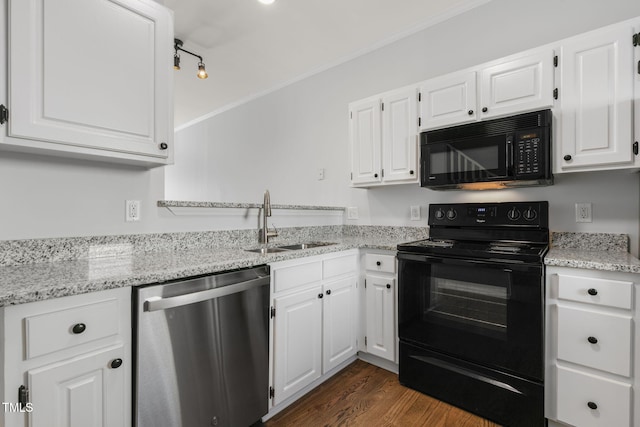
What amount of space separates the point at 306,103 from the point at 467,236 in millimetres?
2282

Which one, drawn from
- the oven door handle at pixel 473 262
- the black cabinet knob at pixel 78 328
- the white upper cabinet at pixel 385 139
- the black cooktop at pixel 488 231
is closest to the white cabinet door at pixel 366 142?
the white upper cabinet at pixel 385 139

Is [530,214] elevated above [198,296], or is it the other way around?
[530,214]

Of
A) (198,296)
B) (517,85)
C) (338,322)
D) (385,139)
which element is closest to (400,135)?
(385,139)

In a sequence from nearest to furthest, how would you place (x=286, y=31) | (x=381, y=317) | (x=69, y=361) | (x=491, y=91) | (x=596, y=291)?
(x=69, y=361) → (x=596, y=291) → (x=491, y=91) → (x=381, y=317) → (x=286, y=31)

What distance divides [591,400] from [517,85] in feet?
5.56

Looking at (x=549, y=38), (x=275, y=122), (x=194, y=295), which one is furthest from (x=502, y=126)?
(x=275, y=122)

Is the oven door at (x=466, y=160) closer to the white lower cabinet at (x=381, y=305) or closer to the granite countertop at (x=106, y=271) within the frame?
the white lower cabinet at (x=381, y=305)

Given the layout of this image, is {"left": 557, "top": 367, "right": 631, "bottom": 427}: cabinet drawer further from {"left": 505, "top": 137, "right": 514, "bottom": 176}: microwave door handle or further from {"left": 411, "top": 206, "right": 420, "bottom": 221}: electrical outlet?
{"left": 411, "top": 206, "right": 420, "bottom": 221}: electrical outlet

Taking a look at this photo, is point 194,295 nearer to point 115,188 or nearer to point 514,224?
point 115,188

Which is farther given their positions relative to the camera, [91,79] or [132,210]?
[132,210]

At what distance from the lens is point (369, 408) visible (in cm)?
179

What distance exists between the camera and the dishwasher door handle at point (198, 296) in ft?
3.78

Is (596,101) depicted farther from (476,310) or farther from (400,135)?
(476,310)

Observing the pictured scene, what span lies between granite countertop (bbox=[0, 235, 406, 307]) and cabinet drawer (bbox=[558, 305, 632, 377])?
1359 mm
